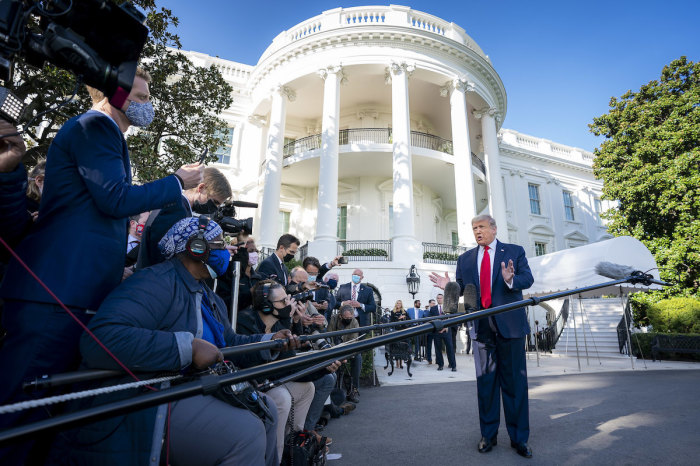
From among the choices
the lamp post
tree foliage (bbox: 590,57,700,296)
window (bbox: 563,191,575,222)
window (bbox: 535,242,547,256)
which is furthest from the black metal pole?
window (bbox: 563,191,575,222)

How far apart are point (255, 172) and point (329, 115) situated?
6534 mm

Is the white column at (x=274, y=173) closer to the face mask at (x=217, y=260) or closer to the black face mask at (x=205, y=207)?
the black face mask at (x=205, y=207)

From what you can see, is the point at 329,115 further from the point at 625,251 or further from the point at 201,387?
the point at 201,387

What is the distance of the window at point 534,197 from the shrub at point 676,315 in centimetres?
Result: 1426

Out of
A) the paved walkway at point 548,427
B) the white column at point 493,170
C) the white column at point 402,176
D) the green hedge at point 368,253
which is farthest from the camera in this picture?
the white column at point 493,170

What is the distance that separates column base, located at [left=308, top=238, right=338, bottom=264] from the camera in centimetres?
1538

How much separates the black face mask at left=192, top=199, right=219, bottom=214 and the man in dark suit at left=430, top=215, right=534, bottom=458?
7.91 feet

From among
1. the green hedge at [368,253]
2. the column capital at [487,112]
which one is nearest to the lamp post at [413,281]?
the green hedge at [368,253]

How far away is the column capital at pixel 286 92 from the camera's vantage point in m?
18.6

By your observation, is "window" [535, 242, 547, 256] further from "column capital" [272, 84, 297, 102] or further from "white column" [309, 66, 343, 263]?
"column capital" [272, 84, 297, 102]

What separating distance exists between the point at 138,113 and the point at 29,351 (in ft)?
4.19

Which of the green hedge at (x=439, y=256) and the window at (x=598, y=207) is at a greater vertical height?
the window at (x=598, y=207)

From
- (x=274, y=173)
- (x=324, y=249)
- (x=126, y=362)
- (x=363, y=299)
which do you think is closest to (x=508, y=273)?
(x=126, y=362)

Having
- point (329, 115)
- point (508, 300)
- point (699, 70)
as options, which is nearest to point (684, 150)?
point (699, 70)
